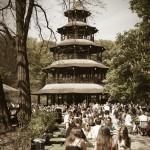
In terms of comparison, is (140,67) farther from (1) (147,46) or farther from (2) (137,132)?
(2) (137,132)

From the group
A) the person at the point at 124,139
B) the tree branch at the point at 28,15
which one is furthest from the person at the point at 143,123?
the person at the point at 124,139

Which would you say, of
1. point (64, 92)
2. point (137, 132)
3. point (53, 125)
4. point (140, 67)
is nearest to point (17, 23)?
point (53, 125)

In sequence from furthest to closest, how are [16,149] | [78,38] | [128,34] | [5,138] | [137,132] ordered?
[78,38], [128,34], [137,132], [5,138], [16,149]

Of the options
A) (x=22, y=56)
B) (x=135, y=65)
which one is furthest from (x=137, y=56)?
(x=22, y=56)

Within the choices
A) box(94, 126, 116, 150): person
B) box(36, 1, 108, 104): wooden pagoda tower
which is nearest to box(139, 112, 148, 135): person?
box(94, 126, 116, 150): person

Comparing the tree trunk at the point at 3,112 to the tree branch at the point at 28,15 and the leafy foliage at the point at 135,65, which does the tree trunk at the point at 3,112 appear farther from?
the leafy foliage at the point at 135,65

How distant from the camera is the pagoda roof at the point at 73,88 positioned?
5471cm

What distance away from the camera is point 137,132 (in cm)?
2683

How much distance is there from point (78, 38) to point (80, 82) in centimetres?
757

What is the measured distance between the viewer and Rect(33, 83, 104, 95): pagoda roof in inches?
2154

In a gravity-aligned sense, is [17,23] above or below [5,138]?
above

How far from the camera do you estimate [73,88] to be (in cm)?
5538

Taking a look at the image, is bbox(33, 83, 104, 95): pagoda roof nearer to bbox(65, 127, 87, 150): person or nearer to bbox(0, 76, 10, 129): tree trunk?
bbox(0, 76, 10, 129): tree trunk

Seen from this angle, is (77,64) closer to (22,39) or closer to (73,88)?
(73,88)
